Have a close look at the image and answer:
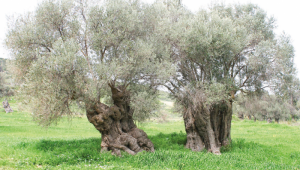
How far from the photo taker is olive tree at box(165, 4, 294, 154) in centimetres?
1499

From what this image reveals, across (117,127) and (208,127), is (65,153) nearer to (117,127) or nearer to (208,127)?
(117,127)

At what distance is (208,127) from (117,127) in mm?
6997

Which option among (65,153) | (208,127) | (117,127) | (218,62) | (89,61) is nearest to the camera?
(65,153)

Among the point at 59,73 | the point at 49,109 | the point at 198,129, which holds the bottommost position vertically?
the point at 198,129

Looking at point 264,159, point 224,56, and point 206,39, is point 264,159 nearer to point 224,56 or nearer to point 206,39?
point 224,56

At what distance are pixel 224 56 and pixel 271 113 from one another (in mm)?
46457

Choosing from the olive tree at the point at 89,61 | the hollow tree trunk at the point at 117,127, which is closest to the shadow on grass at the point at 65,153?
the hollow tree trunk at the point at 117,127

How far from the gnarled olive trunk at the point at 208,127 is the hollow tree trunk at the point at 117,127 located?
3.98 m

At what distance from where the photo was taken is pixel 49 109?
11.8m

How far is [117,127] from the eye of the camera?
597 inches

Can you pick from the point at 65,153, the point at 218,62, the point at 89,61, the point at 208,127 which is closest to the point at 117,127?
the point at 65,153

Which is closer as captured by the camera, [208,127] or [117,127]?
[117,127]

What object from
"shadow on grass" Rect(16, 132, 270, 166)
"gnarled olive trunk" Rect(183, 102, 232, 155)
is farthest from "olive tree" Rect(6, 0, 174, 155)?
"gnarled olive trunk" Rect(183, 102, 232, 155)

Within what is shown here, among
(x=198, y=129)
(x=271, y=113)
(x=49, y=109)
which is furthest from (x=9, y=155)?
(x=271, y=113)
